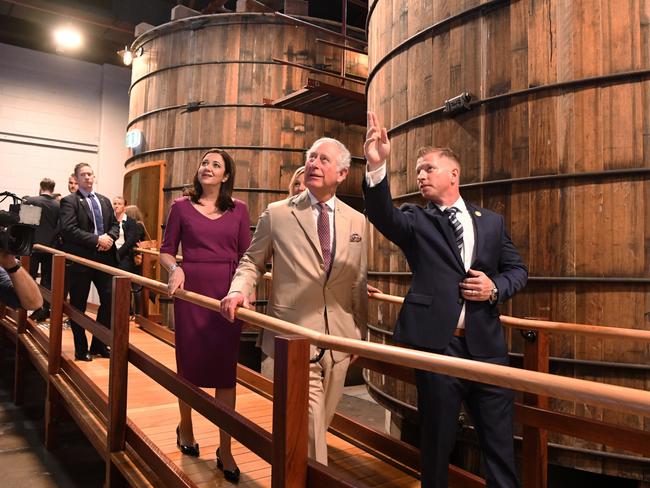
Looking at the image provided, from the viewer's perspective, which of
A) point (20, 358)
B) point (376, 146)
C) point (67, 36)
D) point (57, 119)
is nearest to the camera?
point (376, 146)

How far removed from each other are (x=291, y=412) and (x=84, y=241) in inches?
124

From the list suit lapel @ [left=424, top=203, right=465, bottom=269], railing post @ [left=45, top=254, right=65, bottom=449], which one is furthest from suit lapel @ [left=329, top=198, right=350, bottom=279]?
railing post @ [left=45, top=254, right=65, bottom=449]

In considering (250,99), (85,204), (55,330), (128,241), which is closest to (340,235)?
(55,330)

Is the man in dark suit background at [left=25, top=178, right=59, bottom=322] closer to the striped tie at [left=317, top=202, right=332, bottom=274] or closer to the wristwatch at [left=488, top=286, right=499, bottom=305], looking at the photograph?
the striped tie at [left=317, top=202, right=332, bottom=274]

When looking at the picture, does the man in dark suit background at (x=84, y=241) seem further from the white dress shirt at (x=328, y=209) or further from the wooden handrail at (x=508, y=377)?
the wooden handrail at (x=508, y=377)

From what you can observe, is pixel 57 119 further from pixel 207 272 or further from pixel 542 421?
pixel 542 421

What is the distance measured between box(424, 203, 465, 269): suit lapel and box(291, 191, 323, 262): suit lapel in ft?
1.30

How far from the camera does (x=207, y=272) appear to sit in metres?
2.43

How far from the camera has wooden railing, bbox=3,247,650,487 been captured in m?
1.02

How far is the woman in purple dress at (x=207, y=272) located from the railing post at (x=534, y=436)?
3.96 feet

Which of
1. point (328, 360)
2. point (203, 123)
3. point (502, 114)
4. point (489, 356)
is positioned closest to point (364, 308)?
point (328, 360)

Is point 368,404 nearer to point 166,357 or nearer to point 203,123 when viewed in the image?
point 166,357

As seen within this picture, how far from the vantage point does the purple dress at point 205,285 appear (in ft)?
7.67

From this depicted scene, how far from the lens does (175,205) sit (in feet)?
7.95
